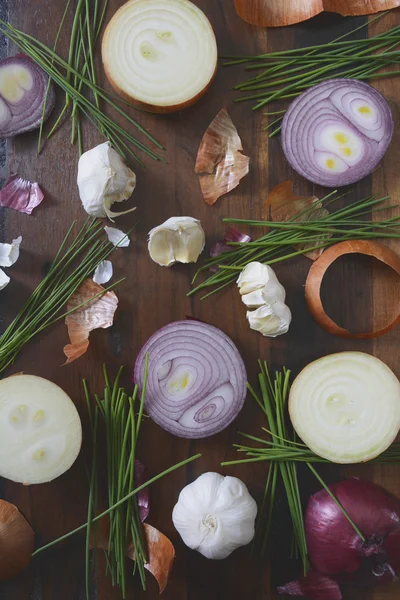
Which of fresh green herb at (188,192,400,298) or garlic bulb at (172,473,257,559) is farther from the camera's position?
fresh green herb at (188,192,400,298)

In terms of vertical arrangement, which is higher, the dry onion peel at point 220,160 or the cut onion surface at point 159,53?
the cut onion surface at point 159,53

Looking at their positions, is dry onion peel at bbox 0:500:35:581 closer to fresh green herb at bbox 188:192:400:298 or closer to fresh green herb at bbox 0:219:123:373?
fresh green herb at bbox 0:219:123:373

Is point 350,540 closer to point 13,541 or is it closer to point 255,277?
point 255,277

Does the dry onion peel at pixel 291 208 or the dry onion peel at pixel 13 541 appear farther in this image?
the dry onion peel at pixel 291 208

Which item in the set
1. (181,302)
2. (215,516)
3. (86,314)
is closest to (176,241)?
(181,302)

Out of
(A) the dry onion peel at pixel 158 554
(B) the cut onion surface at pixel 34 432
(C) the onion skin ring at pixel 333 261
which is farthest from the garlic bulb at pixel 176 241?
(A) the dry onion peel at pixel 158 554

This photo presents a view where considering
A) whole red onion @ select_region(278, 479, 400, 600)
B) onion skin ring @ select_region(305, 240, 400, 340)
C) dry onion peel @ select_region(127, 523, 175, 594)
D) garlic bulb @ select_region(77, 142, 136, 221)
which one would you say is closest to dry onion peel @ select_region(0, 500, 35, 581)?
dry onion peel @ select_region(127, 523, 175, 594)

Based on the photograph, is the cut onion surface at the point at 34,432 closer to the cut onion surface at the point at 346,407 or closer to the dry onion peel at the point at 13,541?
the dry onion peel at the point at 13,541
